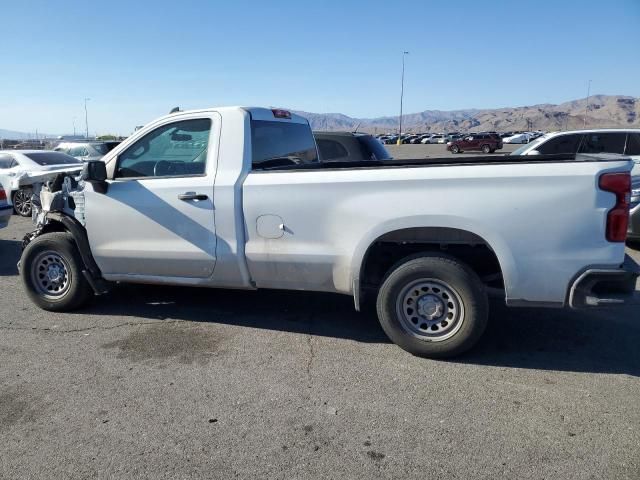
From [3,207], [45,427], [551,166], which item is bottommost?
[45,427]

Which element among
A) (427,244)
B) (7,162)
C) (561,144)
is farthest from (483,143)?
(427,244)

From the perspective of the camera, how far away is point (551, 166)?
346 cm

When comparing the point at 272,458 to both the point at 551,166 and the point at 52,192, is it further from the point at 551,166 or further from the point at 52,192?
the point at 52,192

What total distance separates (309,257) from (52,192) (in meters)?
2.81

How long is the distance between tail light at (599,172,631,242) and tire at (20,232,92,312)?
4.58 metres

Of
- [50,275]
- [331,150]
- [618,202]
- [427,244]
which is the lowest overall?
[50,275]

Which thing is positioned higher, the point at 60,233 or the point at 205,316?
the point at 60,233

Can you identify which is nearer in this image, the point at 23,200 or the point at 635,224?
the point at 635,224

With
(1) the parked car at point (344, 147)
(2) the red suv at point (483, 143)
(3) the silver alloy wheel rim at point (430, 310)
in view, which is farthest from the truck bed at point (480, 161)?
(2) the red suv at point (483, 143)

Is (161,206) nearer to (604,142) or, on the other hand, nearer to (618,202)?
(618,202)

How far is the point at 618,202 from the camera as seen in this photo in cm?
339

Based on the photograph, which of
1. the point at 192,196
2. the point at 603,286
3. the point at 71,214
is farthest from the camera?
the point at 71,214

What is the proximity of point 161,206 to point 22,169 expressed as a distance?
9125mm

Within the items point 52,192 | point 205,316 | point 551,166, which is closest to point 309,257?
point 205,316
